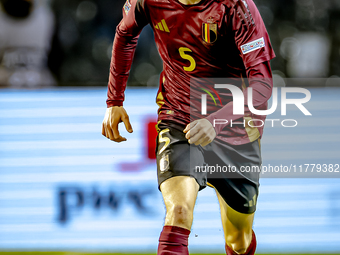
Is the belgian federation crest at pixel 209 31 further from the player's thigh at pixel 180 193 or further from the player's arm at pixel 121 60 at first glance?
the player's thigh at pixel 180 193

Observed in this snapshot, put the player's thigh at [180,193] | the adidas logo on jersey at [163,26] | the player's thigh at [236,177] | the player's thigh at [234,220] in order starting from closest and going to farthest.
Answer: the player's thigh at [180,193] → the adidas logo on jersey at [163,26] → the player's thigh at [236,177] → the player's thigh at [234,220]

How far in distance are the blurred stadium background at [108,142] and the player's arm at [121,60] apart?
0.82 meters

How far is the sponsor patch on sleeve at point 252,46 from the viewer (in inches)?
71.6

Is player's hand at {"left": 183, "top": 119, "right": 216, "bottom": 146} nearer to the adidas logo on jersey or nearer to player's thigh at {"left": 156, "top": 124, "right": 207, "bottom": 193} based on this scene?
player's thigh at {"left": 156, "top": 124, "right": 207, "bottom": 193}

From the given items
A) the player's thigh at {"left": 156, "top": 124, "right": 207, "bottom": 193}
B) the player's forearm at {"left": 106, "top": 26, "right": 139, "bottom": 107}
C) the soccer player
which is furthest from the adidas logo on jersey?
the player's thigh at {"left": 156, "top": 124, "right": 207, "bottom": 193}

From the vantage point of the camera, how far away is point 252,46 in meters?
1.82

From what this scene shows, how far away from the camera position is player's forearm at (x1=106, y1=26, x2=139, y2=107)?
218cm

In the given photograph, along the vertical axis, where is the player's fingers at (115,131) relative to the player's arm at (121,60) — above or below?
below

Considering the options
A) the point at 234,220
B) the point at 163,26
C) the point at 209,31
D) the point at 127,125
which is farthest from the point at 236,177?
the point at 163,26

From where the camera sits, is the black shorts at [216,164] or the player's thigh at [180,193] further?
the black shorts at [216,164]

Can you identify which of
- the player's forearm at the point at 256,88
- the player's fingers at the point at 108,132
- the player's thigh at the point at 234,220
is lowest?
the player's thigh at the point at 234,220

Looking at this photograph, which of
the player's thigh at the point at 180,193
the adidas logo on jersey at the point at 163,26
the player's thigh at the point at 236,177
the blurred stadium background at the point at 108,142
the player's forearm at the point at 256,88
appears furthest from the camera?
the blurred stadium background at the point at 108,142

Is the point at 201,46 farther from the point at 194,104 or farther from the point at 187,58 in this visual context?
the point at 194,104

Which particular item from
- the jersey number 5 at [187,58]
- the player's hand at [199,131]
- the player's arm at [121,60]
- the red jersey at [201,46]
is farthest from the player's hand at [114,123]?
the player's hand at [199,131]
